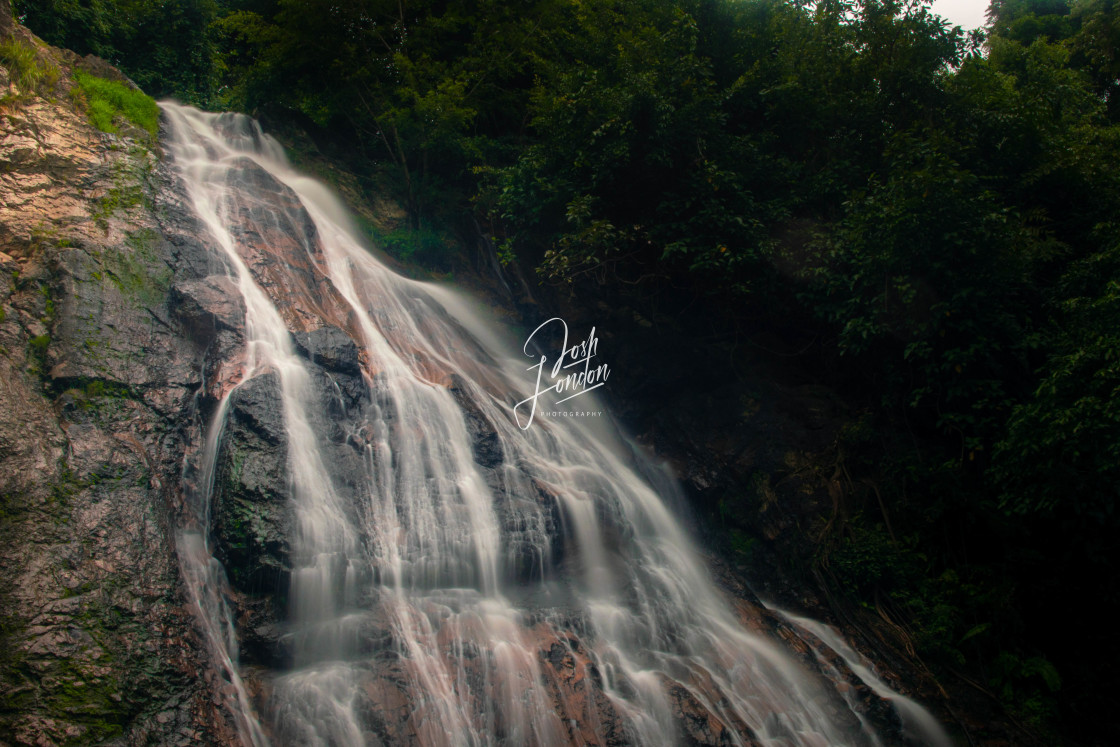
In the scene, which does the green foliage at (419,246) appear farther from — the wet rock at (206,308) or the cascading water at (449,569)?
the wet rock at (206,308)

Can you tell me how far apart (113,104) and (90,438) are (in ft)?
23.0

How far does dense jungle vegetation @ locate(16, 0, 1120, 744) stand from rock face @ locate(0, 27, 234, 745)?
5947 millimetres

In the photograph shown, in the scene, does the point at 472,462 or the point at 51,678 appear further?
the point at 472,462

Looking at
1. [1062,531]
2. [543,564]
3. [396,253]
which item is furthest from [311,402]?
[1062,531]

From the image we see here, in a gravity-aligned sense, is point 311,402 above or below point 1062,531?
above

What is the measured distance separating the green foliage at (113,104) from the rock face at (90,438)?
0.35 metres

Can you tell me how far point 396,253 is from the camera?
13266 millimetres

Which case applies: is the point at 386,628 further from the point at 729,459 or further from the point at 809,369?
the point at 809,369

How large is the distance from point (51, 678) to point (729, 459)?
9242 millimetres

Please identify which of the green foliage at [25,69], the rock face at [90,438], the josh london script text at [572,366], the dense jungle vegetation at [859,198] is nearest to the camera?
the rock face at [90,438]

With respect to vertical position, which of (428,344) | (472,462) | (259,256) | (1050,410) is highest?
(259,256)

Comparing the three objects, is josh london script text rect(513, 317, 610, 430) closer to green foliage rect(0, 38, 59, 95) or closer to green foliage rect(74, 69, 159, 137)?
green foliage rect(74, 69, 159, 137)

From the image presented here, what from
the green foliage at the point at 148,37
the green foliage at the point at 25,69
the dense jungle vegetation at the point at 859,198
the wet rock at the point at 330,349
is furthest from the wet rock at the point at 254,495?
the green foliage at the point at 148,37

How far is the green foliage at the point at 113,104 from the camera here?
30.6 feet
